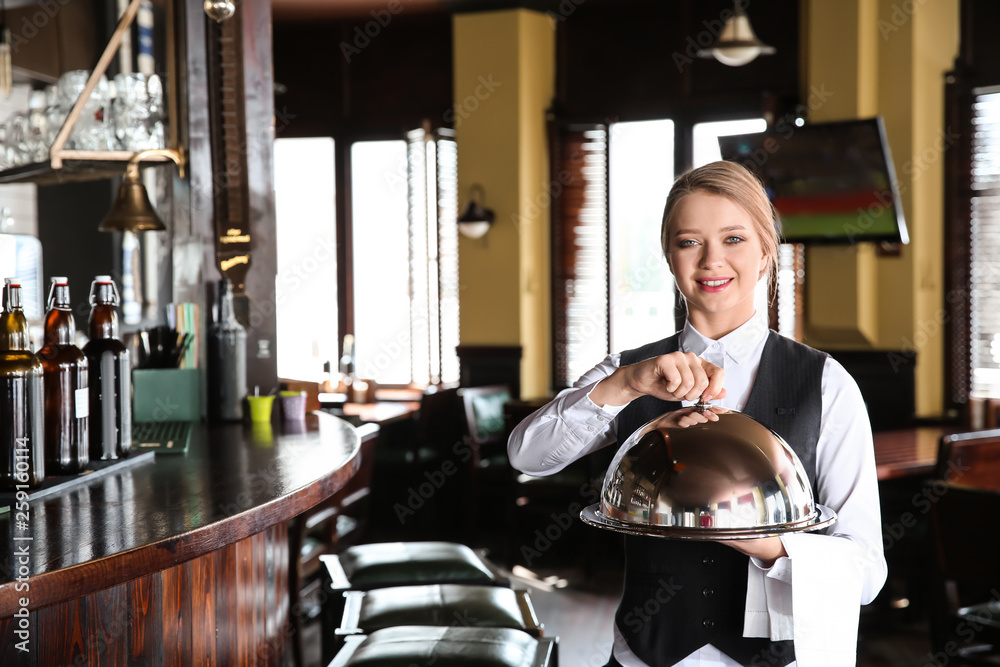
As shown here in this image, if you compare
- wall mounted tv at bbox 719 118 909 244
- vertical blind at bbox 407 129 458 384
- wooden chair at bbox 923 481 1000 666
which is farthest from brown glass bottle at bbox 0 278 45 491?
vertical blind at bbox 407 129 458 384

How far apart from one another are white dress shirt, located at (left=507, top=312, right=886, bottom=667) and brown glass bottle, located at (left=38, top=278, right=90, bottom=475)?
33.0 inches

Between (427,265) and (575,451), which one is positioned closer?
(575,451)

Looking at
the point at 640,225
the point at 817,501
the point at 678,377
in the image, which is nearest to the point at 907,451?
the point at 640,225

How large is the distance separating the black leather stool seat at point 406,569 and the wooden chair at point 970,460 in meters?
1.91

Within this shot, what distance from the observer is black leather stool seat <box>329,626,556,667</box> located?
5.99 feet

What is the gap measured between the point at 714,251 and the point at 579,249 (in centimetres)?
494

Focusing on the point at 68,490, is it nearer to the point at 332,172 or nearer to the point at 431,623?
the point at 431,623

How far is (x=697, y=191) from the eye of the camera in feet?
4.59

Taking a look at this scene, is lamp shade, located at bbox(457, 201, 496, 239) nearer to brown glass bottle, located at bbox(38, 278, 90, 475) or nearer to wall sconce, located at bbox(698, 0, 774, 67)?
wall sconce, located at bbox(698, 0, 774, 67)

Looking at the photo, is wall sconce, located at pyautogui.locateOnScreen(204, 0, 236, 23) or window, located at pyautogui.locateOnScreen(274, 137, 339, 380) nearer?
wall sconce, located at pyautogui.locateOnScreen(204, 0, 236, 23)

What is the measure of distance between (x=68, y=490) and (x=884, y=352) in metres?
4.49

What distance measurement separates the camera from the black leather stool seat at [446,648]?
183cm

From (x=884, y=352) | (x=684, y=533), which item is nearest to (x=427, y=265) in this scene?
(x=884, y=352)

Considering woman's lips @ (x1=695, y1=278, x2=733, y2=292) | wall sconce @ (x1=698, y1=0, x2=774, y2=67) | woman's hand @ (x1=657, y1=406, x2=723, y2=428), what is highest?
wall sconce @ (x1=698, y1=0, x2=774, y2=67)
